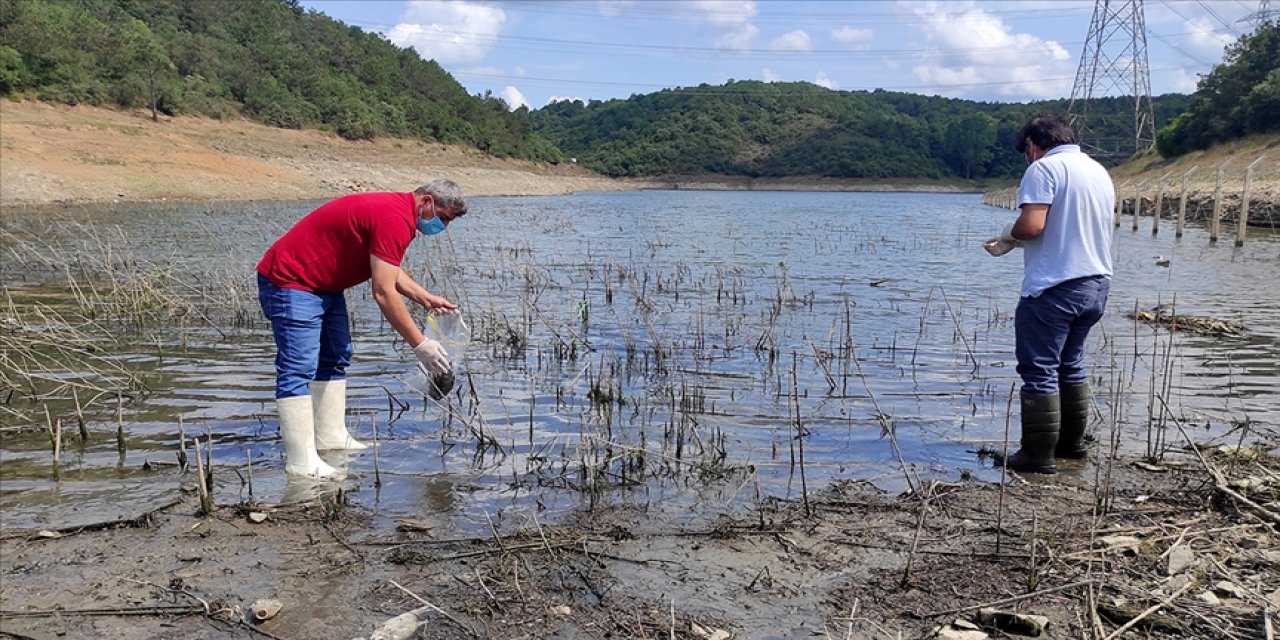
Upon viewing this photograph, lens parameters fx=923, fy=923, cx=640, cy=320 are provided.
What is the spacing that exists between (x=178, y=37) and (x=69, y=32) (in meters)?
16.2

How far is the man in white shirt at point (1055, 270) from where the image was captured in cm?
557

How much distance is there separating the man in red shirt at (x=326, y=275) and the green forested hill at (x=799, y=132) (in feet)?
356

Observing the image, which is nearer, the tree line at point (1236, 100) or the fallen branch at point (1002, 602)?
the fallen branch at point (1002, 602)

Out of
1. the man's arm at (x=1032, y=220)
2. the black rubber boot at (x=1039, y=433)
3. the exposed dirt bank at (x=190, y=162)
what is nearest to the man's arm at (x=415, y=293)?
the man's arm at (x=1032, y=220)

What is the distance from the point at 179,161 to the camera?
42594 mm

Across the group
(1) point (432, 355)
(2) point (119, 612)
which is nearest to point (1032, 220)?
(1) point (432, 355)

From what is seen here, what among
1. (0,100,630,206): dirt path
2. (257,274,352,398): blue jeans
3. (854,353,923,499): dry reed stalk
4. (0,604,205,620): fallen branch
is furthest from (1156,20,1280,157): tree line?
(0,604,205,620): fallen branch

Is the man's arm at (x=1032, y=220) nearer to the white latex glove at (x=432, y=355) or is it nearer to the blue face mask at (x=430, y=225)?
the blue face mask at (x=430, y=225)

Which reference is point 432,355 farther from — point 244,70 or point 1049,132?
point 244,70

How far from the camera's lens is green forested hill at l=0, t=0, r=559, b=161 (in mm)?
49219

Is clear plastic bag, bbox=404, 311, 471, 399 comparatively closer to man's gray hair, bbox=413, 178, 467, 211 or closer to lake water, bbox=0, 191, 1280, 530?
lake water, bbox=0, 191, 1280, 530

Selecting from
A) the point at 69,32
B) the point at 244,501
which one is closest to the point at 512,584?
the point at 244,501

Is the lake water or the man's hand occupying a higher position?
the man's hand

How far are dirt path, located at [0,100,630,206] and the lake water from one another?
62.4ft
